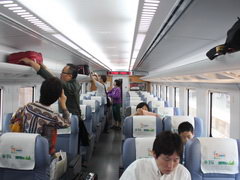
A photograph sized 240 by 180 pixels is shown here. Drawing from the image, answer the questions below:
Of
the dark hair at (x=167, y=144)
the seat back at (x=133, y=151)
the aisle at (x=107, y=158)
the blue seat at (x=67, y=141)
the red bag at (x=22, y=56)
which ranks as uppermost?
the red bag at (x=22, y=56)

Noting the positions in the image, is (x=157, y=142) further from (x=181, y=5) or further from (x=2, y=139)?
(x=2, y=139)

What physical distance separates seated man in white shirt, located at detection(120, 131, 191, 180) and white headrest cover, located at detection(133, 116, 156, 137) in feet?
5.94

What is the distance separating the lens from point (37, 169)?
211 centimetres

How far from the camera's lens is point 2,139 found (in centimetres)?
209

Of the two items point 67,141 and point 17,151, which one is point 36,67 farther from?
point 17,151

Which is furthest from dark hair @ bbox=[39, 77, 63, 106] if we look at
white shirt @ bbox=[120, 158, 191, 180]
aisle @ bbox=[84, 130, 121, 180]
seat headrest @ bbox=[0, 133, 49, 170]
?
aisle @ bbox=[84, 130, 121, 180]

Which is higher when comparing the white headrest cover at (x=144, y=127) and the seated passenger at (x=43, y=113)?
the seated passenger at (x=43, y=113)

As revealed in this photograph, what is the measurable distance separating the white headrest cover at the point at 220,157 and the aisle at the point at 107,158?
109 inches

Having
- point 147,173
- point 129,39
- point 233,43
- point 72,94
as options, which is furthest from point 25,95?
point 233,43

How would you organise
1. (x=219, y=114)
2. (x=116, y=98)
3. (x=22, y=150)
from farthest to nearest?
(x=116, y=98) → (x=219, y=114) → (x=22, y=150)

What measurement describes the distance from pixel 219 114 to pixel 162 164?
3459 millimetres

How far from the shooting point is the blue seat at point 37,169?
2.04 meters

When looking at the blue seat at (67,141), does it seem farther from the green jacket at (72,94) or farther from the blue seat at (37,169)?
the blue seat at (37,169)

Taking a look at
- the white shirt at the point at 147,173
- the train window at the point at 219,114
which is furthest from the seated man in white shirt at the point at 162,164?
the train window at the point at 219,114
